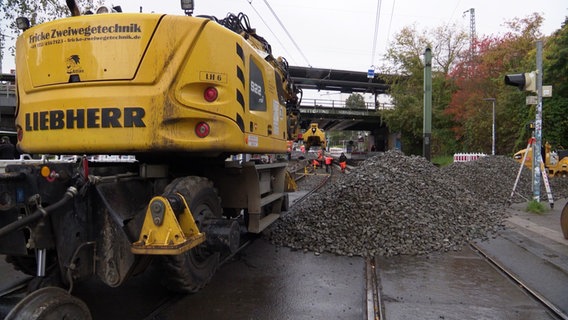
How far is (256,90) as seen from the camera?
17.6ft

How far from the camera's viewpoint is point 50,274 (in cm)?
370

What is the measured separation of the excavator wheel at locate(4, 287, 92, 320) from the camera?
2.71m

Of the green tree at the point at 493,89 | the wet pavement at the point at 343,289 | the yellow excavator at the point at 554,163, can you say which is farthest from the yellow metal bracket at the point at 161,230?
the green tree at the point at 493,89

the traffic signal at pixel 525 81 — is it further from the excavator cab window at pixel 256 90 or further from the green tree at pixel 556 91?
the green tree at pixel 556 91

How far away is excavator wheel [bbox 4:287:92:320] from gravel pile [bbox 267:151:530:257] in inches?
170

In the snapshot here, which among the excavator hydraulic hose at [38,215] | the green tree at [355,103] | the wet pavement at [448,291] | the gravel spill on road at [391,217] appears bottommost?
the wet pavement at [448,291]

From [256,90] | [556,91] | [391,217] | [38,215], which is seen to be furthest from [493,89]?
[38,215]

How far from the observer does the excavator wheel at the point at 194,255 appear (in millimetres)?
4289

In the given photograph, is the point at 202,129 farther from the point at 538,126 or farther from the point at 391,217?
the point at 538,126

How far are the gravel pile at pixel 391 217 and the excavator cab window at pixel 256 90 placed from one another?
266 cm

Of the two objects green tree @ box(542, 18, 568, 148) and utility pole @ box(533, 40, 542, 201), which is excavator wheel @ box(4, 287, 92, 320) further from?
green tree @ box(542, 18, 568, 148)

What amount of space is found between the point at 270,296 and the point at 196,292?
832mm

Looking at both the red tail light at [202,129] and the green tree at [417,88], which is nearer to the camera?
the red tail light at [202,129]

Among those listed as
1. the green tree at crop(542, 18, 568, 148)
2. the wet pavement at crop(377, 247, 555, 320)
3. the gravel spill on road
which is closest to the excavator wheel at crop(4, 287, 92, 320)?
the wet pavement at crop(377, 247, 555, 320)
